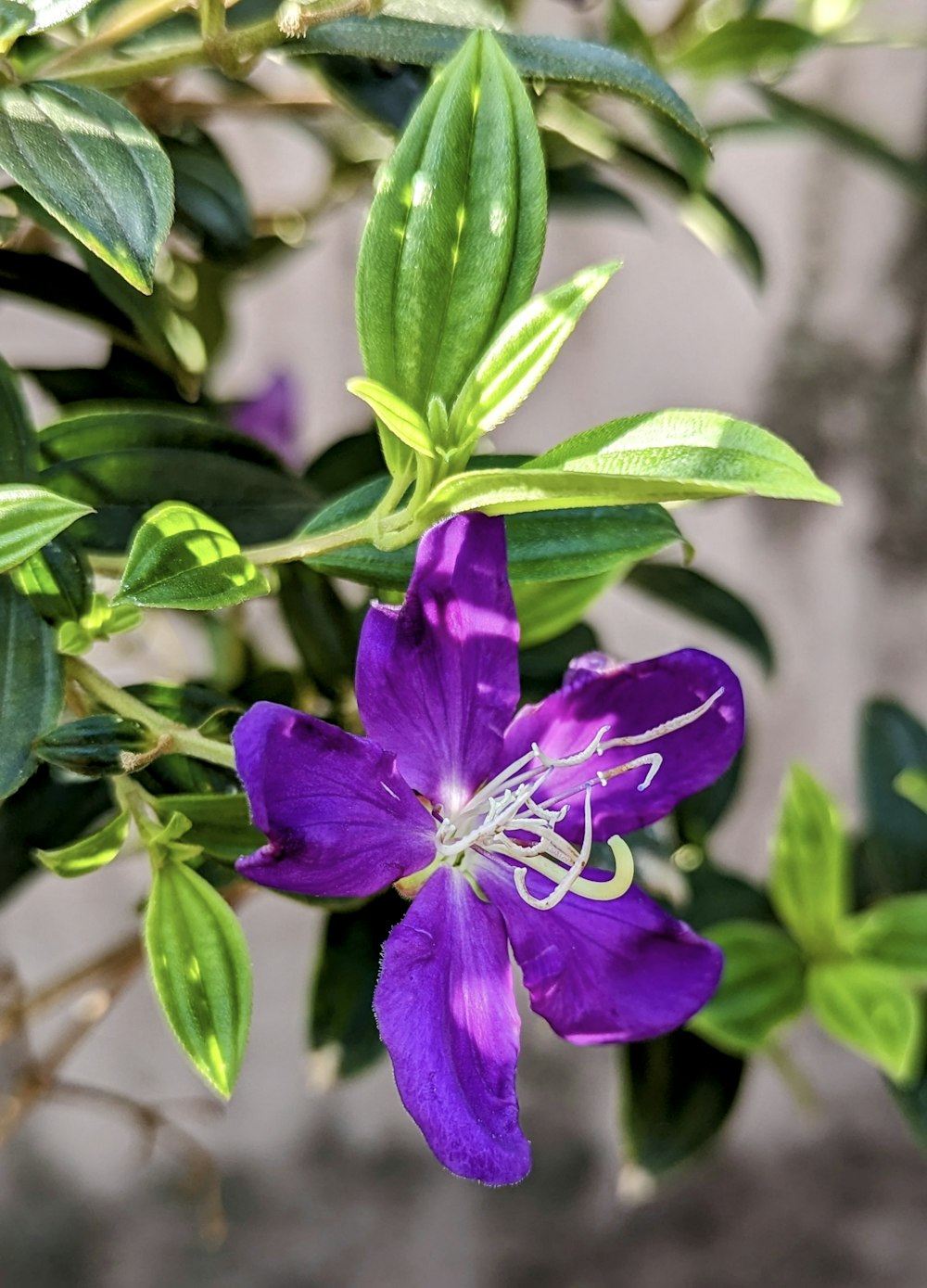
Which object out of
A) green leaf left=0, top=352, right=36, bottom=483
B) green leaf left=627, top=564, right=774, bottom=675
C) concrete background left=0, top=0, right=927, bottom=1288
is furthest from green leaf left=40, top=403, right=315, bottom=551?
concrete background left=0, top=0, right=927, bottom=1288

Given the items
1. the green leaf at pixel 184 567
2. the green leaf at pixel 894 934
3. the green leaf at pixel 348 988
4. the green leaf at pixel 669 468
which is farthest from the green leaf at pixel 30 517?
the green leaf at pixel 894 934

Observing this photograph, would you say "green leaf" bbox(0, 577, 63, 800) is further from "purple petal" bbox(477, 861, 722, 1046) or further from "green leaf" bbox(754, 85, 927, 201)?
"green leaf" bbox(754, 85, 927, 201)

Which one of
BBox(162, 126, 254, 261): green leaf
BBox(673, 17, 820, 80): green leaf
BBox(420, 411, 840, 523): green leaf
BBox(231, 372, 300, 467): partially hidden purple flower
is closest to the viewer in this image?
BBox(420, 411, 840, 523): green leaf

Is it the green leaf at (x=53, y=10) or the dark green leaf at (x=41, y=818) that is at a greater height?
the green leaf at (x=53, y=10)

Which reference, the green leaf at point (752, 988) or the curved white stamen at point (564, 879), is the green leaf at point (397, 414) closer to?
the curved white stamen at point (564, 879)

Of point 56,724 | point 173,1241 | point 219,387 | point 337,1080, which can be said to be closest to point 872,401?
point 219,387
